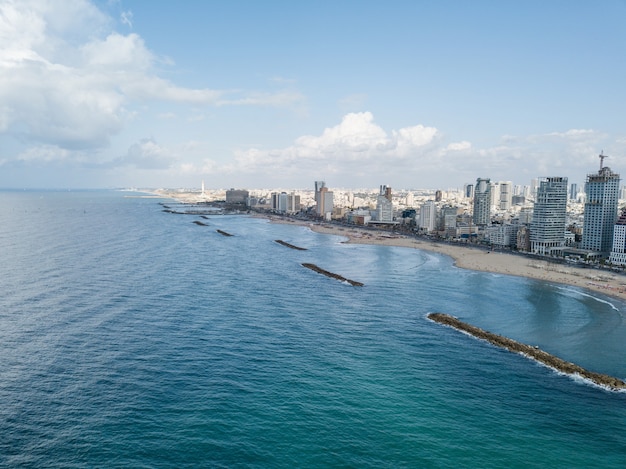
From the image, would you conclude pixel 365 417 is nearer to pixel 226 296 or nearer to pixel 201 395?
pixel 201 395

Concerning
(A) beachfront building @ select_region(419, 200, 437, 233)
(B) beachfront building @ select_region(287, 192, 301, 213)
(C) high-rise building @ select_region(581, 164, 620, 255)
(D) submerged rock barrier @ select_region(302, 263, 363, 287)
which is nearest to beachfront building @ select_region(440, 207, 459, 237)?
(A) beachfront building @ select_region(419, 200, 437, 233)

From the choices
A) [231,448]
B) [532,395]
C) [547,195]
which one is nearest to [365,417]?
[231,448]

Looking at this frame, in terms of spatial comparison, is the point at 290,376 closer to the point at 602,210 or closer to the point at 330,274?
the point at 330,274

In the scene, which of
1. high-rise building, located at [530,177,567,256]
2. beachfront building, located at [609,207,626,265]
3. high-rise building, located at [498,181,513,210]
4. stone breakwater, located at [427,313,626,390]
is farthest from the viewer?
high-rise building, located at [498,181,513,210]

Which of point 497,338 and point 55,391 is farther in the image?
point 497,338

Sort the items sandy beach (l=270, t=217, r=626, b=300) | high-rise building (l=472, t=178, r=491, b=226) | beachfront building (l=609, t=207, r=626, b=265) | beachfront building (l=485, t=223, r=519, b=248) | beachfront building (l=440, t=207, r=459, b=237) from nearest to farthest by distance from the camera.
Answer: sandy beach (l=270, t=217, r=626, b=300) < beachfront building (l=609, t=207, r=626, b=265) < beachfront building (l=485, t=223, r=519, b=248) < beachfront building (l=440, t=207, r=459, b=237) < high-rise building (l=472, t=178, r=491, b=226)

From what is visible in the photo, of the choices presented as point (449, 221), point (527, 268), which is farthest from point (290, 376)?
point (449, 221)

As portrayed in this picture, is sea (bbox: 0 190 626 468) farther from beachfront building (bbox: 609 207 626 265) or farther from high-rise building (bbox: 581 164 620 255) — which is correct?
high-rise building (bbox: 581 164 620 255)

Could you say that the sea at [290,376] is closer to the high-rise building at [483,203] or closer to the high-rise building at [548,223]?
the high-rise building at [548,223]
